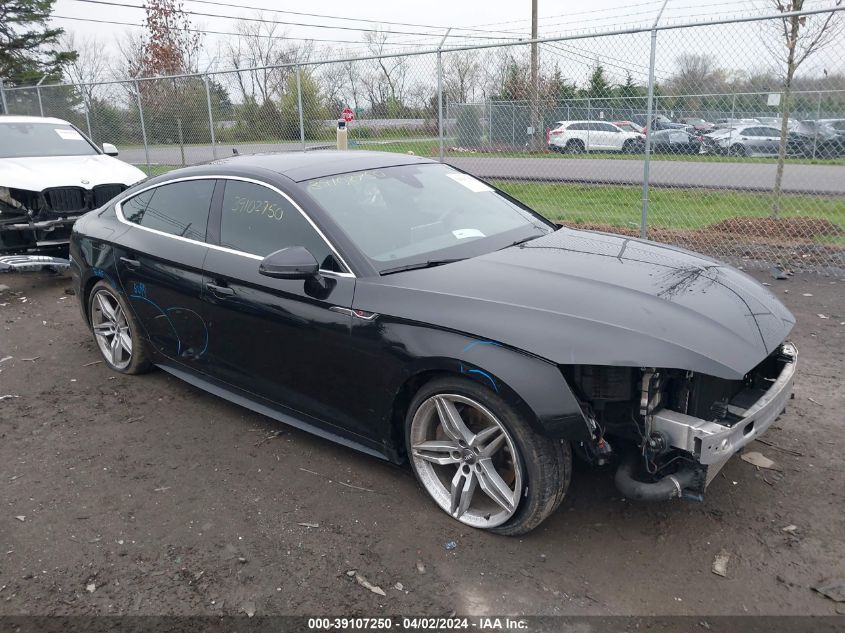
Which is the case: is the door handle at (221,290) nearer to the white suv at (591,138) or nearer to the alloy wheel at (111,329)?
Result: the alloy wheel at (111,329)

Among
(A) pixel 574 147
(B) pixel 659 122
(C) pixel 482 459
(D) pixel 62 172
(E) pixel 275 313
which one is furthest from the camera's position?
(A) pixel 574 147

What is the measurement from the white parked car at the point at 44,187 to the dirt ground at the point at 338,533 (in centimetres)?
369

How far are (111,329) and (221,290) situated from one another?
175cm

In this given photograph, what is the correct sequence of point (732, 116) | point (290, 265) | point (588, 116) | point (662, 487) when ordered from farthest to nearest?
point (588, 116), point (732, 116), point (290, 265), point (662, 487)

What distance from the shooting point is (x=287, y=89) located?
464 inches

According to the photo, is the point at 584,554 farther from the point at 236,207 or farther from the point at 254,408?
the point at 236,207

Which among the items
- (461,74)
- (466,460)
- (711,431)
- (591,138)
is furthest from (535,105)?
(711,431)

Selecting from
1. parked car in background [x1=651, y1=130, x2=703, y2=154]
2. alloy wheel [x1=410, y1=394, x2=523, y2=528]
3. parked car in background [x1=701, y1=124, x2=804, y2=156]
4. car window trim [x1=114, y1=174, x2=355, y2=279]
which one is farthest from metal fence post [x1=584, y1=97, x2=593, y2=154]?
alloy wheel [x1=410, y1=394, x2=523, y2=528]

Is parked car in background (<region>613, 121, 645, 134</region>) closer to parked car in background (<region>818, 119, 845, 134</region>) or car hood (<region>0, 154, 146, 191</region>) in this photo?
parked car in background (<region>818, 119, 845, 134</region>)

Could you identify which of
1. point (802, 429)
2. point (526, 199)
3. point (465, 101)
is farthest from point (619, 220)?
point (802, 429)

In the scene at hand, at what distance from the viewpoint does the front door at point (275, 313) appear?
339cm

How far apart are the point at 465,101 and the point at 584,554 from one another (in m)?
7.77

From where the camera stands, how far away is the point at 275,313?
3.60 meters

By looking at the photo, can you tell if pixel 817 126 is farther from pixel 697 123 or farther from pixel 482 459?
pixel 482 459
